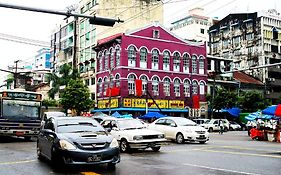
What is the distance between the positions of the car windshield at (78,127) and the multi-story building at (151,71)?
→ 33.0 metres

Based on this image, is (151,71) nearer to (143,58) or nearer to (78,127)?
(143,58)

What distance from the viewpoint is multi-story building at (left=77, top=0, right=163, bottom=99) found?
5625cm

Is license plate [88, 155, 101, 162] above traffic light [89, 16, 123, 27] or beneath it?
beneath

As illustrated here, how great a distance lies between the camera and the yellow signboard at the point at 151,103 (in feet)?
150

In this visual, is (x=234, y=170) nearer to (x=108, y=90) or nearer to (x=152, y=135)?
(x=152, y=135)

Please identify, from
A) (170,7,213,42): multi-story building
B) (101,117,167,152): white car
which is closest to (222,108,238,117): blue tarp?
(170,7,213,42): multi-story building

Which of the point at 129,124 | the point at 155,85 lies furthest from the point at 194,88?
the point at 129,124

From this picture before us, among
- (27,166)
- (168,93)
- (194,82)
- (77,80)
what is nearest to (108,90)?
(77,80)

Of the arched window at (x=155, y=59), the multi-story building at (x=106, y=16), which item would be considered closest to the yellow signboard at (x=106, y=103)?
the multi-story building at (x=106, y=16)

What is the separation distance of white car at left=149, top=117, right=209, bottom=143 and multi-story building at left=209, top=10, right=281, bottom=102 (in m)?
45.6

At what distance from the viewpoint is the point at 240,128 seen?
157 ft

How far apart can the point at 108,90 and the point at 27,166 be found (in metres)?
37.7

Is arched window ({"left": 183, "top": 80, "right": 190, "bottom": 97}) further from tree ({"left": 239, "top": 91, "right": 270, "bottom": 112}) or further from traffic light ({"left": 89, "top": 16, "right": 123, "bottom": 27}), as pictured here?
traffic light ({"left": 89, "top": 16, "right": 123, "bottom": 27})

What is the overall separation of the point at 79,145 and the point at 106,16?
46800 millimetres
